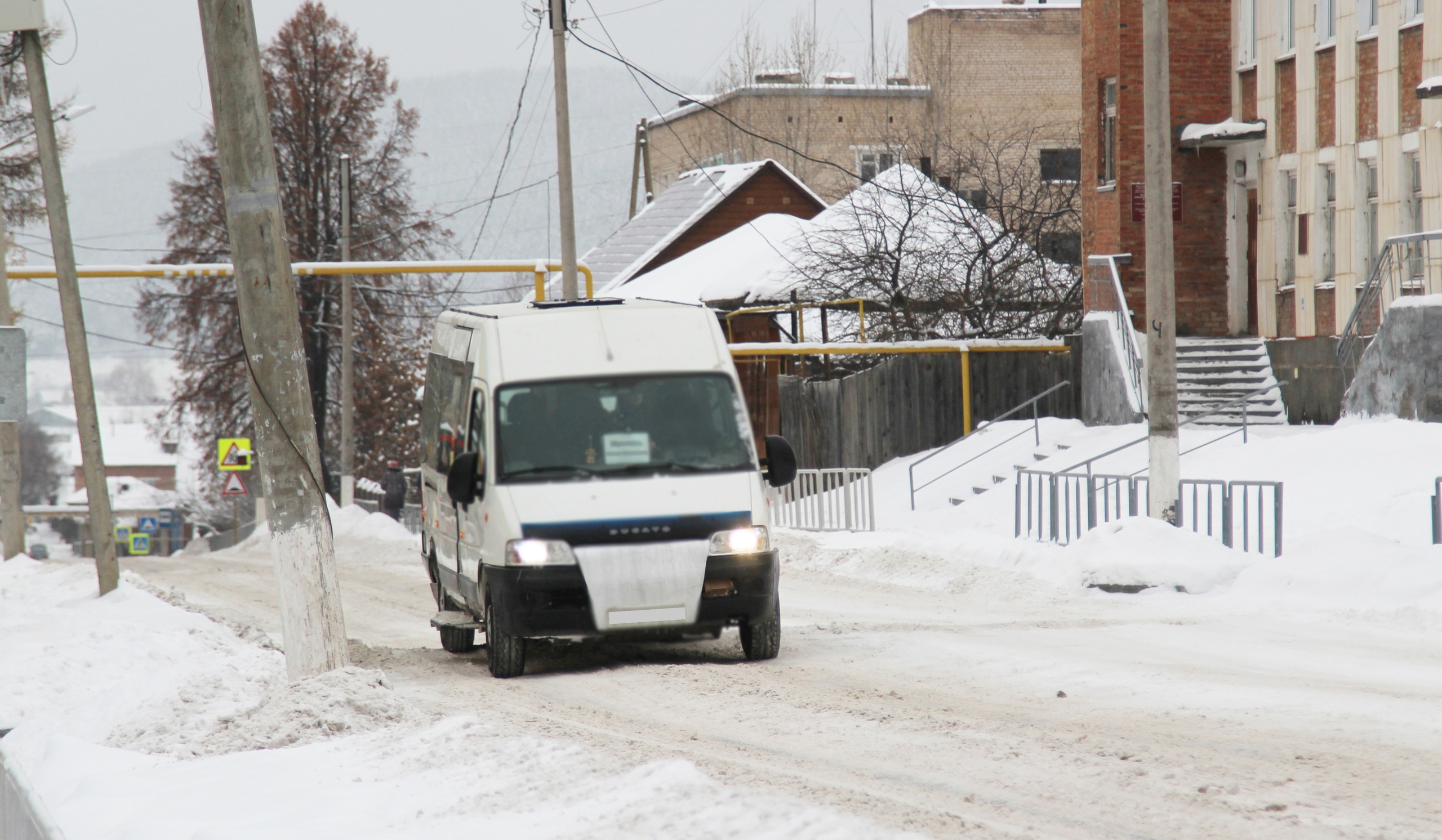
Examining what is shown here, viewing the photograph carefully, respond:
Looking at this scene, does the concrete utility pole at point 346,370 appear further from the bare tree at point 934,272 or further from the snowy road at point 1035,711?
the snowy road at point 1035,711

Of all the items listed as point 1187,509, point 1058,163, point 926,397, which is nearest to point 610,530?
point 1187,509

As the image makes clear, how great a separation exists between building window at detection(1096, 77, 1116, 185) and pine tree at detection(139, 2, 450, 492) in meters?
22.2

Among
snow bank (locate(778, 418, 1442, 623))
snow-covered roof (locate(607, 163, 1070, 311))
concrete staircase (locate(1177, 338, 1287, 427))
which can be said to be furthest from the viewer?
snow-covered roof (locate(607, 163, 1070, 311))

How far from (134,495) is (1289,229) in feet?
398

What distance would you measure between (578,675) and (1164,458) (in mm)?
7575

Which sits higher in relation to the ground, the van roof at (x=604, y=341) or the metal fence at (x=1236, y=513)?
the van roof at (x=604, y=341)

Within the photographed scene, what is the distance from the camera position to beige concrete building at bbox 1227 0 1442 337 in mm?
22344

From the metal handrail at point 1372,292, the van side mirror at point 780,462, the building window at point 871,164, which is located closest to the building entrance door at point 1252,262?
the metal handrail at point 1372,292

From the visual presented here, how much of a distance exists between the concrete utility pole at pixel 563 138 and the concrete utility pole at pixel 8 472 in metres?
8.14

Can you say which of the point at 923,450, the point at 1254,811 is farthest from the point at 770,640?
the point at 923,450

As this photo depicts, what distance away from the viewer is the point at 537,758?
681 centimetres

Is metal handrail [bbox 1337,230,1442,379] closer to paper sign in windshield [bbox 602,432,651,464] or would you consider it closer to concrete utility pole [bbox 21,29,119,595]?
paper sign in windshield [bbox 602,432,651,464]

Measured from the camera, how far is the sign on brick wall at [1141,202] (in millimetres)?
26578

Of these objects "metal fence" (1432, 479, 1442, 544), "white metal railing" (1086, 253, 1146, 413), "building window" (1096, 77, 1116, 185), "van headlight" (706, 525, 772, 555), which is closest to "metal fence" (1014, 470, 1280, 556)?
"metal fence" (1432, 479, 1442, 544)
